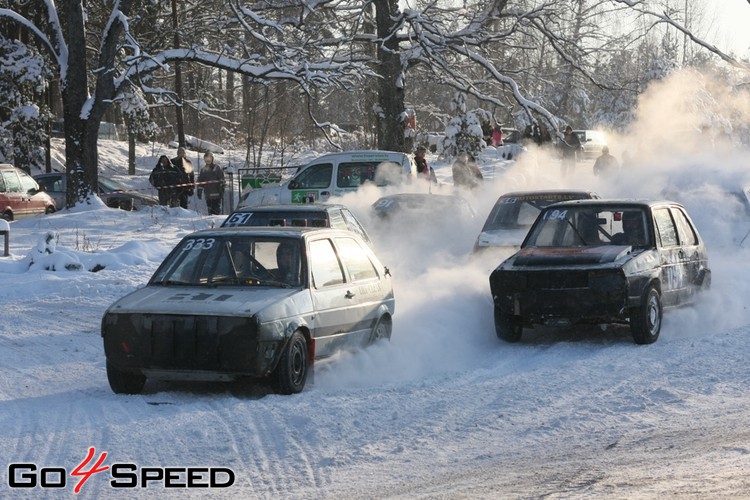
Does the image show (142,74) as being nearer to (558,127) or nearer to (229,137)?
(558,127)

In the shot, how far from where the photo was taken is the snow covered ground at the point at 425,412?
687 centimetres

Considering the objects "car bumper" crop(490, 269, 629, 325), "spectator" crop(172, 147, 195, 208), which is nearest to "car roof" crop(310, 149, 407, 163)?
"spectator" crop(172, 147, 195, 208)

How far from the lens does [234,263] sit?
1025 cm

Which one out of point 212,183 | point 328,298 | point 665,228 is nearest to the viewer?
point 328,298

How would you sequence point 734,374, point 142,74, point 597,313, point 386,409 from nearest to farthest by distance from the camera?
point 386,409, point 734,374, point 597,313, point 142,74

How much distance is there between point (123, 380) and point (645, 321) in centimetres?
547

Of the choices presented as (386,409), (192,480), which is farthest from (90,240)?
(192,480)

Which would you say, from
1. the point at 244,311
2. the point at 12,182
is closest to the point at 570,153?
the point at 12,182

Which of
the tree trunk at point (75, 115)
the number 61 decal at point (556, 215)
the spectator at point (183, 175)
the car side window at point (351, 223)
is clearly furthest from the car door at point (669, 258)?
the tree trunk at point (75, 115)

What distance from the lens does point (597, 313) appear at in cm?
1189

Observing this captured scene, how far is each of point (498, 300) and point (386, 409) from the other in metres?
3.76

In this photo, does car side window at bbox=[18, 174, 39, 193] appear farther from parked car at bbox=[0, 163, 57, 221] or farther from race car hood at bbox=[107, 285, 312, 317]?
race car hood at bbox=[107, 285, 312, 317]

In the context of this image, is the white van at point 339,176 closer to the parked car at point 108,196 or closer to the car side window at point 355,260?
the parked car at point 108,196

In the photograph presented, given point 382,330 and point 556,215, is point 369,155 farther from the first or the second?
point 382,330
